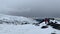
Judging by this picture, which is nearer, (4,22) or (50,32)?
(50,32)

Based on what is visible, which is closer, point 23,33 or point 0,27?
point 23,33

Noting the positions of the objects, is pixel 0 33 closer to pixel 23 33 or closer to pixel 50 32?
pixel 23 33

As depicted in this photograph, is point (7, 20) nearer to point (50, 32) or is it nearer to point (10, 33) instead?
point (10, 33)

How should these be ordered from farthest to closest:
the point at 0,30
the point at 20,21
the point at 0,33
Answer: the point at 20,21, the point at 0,30, the point at 0,33

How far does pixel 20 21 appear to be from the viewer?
47.3ft

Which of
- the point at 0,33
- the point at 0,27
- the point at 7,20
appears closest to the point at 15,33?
the point at 0,33

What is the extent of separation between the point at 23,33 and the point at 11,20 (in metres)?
3.77

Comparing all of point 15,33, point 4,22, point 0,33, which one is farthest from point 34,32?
point 4,22

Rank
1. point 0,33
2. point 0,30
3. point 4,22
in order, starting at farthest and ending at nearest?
point 4,22 < point 0,30 < point 0,33

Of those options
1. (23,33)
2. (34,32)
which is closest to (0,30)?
(23,33)

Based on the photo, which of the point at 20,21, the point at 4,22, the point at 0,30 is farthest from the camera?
the point at 20,21

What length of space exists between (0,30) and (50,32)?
346 centimetres

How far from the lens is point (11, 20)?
1363 cm

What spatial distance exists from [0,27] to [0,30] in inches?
27.1
